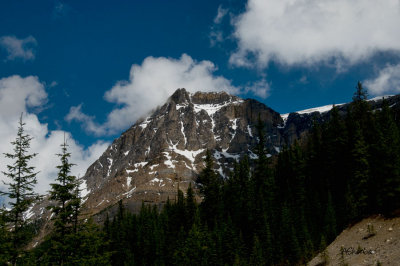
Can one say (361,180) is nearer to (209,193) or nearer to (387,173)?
(387,173)

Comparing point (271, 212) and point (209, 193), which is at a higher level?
point (209, 193)

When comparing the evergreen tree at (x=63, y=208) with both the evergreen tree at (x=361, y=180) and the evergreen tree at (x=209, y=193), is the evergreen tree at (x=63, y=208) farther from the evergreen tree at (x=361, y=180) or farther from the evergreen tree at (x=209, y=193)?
the evergreen tree at (x=209, y=193)

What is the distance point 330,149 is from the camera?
56.2m

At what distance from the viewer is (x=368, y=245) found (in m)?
25.3

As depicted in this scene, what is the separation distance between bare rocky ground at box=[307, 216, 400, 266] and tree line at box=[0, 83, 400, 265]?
4.92ft

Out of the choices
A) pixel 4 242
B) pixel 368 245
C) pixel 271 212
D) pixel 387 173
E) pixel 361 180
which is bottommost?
pixel 368 245

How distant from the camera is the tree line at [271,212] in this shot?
23562 millimetres

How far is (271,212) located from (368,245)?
32.0 meters

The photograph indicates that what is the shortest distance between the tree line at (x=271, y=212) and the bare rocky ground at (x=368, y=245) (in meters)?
1.50

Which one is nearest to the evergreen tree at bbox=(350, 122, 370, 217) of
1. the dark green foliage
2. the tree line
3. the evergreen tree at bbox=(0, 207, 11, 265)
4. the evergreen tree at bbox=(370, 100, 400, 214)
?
the tree line

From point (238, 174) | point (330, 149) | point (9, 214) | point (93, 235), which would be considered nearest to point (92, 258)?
point (93, 235)

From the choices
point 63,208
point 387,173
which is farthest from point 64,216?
point 387,173

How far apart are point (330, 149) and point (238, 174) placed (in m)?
26.6

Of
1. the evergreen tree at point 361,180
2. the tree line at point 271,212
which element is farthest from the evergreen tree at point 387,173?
the evergreen tree at point 361,180
